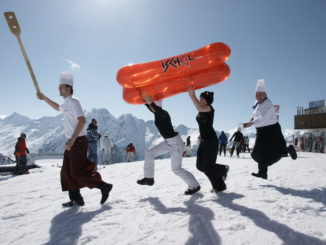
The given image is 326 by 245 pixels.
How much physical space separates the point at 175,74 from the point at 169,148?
1345 millimetres

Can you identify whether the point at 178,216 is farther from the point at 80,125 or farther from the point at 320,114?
the point at 320,114

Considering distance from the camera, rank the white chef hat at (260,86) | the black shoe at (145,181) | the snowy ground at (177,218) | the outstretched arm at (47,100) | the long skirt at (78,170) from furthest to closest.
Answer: the white chef hat at (260,86), the black shoe at (145,181), the outstretched arm at (47,100), the long skirt at (78,170), the snowy ground at (177,218)

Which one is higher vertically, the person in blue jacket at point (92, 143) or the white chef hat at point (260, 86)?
the white chef hat at point (260, 86)

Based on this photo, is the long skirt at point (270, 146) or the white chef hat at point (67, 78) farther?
the long skirt at point (270, 146)

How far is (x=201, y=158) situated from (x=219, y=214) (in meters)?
1.29

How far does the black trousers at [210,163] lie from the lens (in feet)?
13.0

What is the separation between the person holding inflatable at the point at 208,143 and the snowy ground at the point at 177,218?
0.31 metres

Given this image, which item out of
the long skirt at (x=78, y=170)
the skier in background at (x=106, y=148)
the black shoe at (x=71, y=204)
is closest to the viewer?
the long skirt at (x=78, y=170)

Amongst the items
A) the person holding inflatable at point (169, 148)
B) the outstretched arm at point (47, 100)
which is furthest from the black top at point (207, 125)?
the outstretched arm at point (47, 100)

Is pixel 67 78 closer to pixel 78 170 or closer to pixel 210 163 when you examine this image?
pixel 78 170

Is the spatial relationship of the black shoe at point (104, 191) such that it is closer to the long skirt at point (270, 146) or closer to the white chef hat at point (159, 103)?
the white chef hat at point (159, 103)

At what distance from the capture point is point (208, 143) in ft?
13.2

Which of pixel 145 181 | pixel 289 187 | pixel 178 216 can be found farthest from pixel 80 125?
pixel 289 187

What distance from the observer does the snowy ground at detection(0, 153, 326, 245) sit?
225 cm
